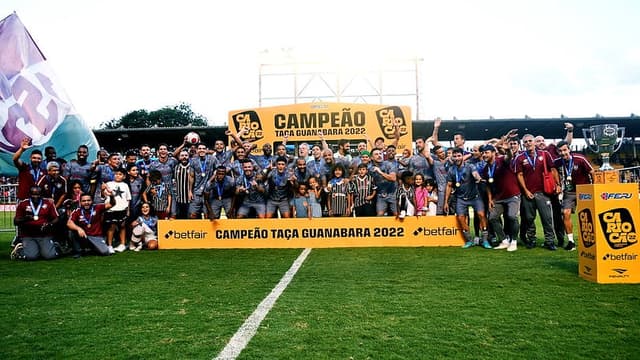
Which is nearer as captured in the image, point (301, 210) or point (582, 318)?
point (582, 318)

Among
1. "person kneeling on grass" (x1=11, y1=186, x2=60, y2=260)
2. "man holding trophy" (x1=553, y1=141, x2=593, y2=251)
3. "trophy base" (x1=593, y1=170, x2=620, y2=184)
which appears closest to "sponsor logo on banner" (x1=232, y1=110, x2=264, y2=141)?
"person kneeling on grass" (x1=11, y1=186, x2=60, y2=260)

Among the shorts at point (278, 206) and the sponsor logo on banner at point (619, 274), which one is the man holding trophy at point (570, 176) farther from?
the shorts at point (278, 206)

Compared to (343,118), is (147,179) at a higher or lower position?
lower

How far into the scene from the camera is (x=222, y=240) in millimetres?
9680

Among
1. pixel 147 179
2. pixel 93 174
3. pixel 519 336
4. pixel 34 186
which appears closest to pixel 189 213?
pixel 147 179

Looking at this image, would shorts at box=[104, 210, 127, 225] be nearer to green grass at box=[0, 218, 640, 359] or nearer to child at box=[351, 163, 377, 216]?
green grass at box=[0, 218, 640, 359]

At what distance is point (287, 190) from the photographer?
1005cm

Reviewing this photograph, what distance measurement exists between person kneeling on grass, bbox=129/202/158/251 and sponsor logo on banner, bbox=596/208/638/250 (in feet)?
25.6

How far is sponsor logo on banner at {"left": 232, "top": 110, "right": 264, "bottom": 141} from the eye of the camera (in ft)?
56.2

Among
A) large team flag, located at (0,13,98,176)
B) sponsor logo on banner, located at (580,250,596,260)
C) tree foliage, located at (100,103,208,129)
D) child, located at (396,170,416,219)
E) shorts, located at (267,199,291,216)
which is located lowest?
sponsor logo on banner, located at (580,250,596,260)

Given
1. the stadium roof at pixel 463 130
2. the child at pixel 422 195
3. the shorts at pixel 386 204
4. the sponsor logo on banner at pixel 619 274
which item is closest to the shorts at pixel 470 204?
the child at pixel 422 195

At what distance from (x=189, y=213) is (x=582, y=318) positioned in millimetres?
7836

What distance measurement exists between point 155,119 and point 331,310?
2882 inches

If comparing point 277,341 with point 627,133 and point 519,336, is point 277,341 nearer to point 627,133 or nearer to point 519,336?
point 519,336
